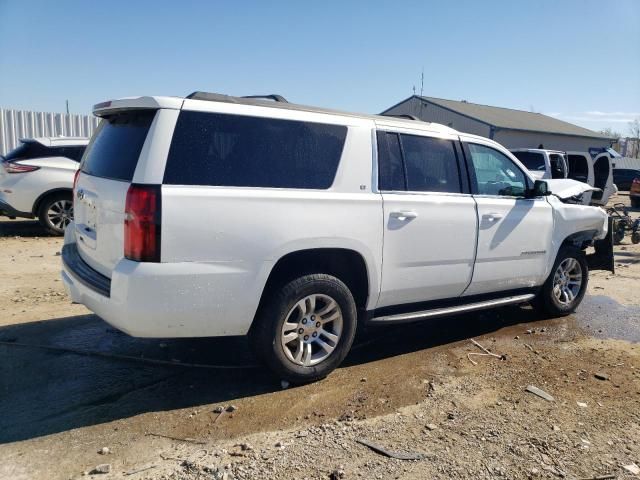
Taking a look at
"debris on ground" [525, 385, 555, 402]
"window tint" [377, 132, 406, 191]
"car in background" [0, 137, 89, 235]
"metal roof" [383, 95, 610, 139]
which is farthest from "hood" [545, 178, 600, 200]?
"metal roof" [383, 95, 610, 139]

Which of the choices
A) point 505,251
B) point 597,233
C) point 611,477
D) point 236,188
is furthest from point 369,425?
point 597,233

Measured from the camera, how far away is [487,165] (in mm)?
5148

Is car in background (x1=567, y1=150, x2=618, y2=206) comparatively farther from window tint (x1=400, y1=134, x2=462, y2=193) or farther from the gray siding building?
the gray siding building

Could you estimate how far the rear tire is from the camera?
9773 millimetres

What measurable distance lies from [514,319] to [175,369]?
12.5ft

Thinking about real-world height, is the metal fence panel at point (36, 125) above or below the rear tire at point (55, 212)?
above

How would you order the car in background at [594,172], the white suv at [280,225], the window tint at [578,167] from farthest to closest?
the window tint at [578,167], the car in background at [594,172], the white suv at [280,225]

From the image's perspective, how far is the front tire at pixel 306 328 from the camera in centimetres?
379

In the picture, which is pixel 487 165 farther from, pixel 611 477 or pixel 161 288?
pixel 161 288

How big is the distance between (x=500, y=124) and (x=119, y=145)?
3098 cm

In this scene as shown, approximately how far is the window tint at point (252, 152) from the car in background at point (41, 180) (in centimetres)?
710

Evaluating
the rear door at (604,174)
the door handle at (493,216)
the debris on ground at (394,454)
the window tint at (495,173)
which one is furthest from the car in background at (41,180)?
the rear door at (604,174)

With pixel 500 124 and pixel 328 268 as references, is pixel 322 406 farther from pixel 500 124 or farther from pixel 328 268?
pixel 500 124

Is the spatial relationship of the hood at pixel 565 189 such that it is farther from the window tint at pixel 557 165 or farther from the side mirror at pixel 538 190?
the window tint at pixel 557 165
